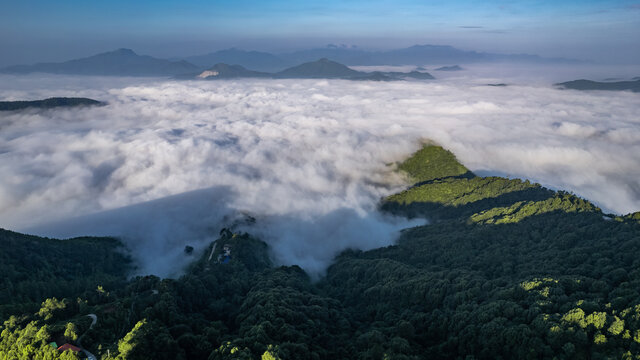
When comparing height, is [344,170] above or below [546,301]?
below

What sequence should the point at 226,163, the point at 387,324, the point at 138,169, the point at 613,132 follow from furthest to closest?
the point at 613,132 < the point at 226,163 < the point at 138,169 < the point at 387,324

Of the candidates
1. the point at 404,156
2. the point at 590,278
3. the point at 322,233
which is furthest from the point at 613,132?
the point at 590,278

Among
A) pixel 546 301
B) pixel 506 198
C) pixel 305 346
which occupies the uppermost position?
pixel 546 301

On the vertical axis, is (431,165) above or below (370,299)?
above

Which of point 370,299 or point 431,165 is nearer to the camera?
point 370,299

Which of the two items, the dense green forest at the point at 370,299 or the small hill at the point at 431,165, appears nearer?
the dense green forest at the point at 370,299

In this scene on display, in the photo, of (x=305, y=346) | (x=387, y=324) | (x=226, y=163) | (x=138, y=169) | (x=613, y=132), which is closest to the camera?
(x=305, y=346)

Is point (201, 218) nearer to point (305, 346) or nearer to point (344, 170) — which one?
point (344, 170)

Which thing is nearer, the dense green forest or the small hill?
the dense green forest
